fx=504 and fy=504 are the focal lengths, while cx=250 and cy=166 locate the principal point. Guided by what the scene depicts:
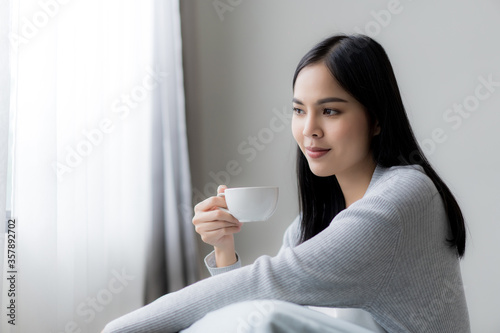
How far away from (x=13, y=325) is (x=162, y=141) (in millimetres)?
898

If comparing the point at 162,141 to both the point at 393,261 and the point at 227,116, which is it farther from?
the point at 393,261

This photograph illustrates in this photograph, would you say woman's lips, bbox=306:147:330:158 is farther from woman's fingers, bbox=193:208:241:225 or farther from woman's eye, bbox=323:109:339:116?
woman's fingers, bbox=193:208:241:225

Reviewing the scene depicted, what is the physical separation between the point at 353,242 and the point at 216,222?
44cm

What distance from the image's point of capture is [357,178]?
1.17 metres

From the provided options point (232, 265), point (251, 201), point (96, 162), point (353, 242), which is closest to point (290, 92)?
point (96, 162)

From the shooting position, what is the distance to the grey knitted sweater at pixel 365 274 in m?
0.85

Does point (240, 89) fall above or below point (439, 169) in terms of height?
above

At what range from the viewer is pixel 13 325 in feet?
4.43

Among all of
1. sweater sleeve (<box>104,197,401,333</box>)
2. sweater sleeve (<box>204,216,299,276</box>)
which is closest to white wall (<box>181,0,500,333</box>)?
sweater sleeve (<box>204,216,299,276</box>)

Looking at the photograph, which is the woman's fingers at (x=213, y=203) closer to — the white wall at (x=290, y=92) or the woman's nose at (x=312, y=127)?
the woman's nose at (x=312, y=127)

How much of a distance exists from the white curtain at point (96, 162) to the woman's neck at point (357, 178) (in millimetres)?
860

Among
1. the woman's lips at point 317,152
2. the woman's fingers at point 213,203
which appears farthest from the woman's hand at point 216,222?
the woman's lips at point 317,152

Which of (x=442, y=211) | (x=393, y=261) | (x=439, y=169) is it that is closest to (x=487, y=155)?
(x=439, y=169)

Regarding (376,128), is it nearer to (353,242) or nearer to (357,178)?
(357,178)
